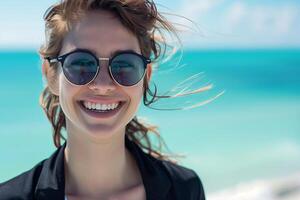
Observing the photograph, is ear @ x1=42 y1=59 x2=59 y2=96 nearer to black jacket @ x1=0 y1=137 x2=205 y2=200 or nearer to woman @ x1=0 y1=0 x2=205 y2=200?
woman @ x1=0 y1=0 x2=205 y2=200

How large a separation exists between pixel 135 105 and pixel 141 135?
1.86 feet

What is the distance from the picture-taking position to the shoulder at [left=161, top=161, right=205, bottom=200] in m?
3.24

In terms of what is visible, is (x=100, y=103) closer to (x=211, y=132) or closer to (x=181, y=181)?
(x=181, y=181)

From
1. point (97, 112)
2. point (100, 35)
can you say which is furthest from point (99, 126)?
point (100, 35)

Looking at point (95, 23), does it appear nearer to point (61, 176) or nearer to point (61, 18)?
point (61, 18)

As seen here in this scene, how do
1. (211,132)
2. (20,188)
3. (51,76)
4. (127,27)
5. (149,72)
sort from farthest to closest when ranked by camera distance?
1. (211,132)
2. (149,72)
3. (51,76)
4. (127,27)
5. (20,188)

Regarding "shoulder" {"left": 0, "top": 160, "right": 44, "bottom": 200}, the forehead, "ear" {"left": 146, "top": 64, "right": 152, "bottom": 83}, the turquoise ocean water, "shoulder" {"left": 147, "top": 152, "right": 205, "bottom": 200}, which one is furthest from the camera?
the turquoise ocean water

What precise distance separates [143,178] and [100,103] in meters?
0.50

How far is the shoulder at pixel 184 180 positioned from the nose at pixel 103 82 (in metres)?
0.61

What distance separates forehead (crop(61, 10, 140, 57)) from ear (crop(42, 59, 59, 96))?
139 mm

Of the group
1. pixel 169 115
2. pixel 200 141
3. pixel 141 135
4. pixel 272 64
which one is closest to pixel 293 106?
pixel 169 115

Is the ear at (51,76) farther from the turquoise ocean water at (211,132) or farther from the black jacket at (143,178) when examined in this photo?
the turquoise ocean water at (211,132)

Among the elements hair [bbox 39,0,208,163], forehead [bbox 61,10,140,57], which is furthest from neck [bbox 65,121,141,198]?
forehead [bbox 61,10,140,57]

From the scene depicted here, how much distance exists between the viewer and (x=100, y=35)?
Result: 117 inches
